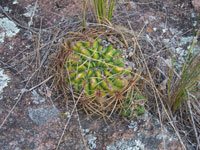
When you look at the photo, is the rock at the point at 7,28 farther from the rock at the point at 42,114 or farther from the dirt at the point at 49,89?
the rock at the point at 42,114

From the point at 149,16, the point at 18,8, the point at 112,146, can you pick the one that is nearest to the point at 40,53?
the point at 18,8

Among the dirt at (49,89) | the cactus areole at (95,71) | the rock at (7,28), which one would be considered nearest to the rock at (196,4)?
the dirt at (49,89)

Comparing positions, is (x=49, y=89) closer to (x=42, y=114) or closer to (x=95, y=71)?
(x=42, y=114)

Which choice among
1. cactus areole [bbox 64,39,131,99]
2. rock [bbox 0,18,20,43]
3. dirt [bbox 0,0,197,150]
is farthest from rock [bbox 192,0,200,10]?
rock [bbox 0,18,20,43]

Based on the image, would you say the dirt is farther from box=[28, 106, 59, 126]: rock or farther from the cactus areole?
the cactus areole

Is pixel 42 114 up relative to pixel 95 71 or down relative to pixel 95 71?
down

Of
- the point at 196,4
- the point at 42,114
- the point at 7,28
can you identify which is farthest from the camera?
the point at 196,4

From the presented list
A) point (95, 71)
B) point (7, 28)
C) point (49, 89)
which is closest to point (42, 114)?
point (49, 89)

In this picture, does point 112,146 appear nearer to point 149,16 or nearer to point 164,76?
point 164,76
